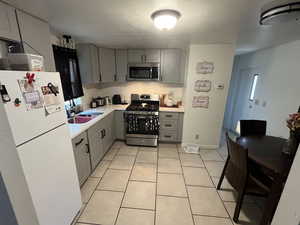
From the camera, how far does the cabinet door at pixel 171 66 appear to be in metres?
3.27

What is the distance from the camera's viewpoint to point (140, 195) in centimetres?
200

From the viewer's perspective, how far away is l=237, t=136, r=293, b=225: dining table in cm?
132

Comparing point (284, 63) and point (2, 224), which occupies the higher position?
point (284, 63)

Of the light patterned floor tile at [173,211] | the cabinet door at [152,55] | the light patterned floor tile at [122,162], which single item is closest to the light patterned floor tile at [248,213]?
the light patterned floor tile at [173,211]

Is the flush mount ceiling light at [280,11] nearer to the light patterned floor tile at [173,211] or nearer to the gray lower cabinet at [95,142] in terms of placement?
the light patterned floor tile at [173,211]

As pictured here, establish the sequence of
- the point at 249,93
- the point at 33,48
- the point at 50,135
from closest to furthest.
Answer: the point at 50,135, the point at 33,48, the point at 249,93

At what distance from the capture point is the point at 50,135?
4.04ft

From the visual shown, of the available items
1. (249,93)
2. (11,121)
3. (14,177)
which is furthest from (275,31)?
(14,177)

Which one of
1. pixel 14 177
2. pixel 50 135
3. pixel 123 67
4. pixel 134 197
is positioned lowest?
pixel 134 197

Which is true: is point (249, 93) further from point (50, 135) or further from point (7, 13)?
point (7, 13)

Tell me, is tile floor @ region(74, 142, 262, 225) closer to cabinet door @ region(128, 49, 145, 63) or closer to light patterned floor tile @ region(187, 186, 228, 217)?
light patterned floor tile @ region(187, 186, 228, 217)

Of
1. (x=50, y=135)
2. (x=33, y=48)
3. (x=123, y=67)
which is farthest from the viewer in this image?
(x=123, y=67)

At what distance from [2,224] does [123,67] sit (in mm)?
3115

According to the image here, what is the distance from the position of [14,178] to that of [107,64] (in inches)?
112
